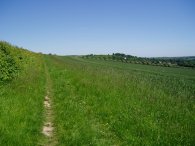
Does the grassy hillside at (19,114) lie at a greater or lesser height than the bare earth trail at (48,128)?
greater

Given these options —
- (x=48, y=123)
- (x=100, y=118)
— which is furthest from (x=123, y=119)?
(x=48, y=123)

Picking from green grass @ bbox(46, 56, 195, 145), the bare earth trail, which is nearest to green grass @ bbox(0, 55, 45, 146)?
the bare earth trail

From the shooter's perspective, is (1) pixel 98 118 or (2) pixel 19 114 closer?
(2) pixel 19 114

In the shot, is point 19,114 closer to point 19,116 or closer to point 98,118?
point 19,116

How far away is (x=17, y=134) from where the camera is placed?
7.98 m

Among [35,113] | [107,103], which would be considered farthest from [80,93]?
[35,113]

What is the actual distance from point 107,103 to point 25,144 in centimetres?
570

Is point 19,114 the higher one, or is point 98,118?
point 19,114

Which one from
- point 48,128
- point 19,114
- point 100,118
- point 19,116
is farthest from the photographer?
point 100,118

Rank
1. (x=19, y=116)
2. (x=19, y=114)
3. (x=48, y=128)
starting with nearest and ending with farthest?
(x=48, y=128), (x=19, y=116), (x=19, y=114)

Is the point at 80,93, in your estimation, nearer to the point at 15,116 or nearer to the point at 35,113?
the point at 35,113

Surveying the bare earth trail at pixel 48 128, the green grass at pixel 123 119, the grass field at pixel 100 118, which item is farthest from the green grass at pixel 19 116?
the green grass at pixel 123 119

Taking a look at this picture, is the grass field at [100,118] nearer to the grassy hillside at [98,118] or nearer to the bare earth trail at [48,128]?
the grassy hillside at [98,118]

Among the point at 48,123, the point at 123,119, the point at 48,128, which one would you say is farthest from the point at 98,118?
the point at 48,128
